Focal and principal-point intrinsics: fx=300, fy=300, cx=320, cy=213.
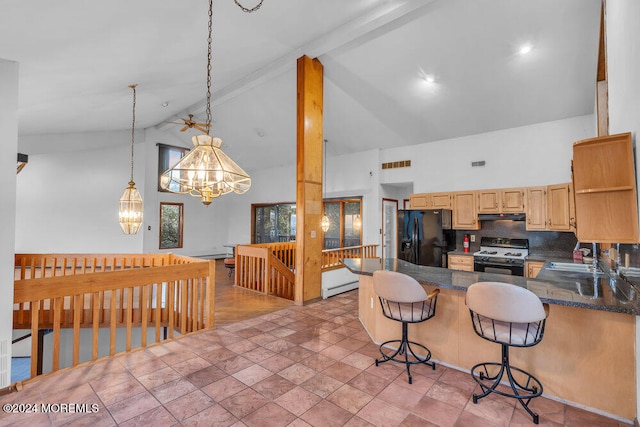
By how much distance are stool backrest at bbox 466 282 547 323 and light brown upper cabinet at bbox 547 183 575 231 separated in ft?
11.1

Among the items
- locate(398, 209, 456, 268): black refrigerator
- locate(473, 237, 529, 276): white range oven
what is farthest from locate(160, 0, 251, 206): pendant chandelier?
locate(473, 237, 529, 276): white range oven

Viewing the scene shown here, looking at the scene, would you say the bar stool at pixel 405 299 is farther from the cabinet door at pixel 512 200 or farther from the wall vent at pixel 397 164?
the wall vent at pixel 397 164

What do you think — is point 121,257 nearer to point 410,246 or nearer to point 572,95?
point 410,246

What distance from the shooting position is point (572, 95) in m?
4.56


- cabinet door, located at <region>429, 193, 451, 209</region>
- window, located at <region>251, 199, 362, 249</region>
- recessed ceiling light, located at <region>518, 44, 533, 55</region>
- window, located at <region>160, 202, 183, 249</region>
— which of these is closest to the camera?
recessed ceiling light, located at <region>518, 44, 533, 55</region>

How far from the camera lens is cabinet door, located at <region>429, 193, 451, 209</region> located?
593cm

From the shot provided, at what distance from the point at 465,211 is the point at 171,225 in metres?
8.45

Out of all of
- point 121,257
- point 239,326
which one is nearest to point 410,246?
point 239,326

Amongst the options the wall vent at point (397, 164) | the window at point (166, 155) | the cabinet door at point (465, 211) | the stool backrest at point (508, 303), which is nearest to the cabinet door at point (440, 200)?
the cabinet door at point (465, 211)

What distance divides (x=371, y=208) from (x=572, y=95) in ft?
13.7

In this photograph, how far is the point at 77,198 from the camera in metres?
7.96

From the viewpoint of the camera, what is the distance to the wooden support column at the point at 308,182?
4.92 meters

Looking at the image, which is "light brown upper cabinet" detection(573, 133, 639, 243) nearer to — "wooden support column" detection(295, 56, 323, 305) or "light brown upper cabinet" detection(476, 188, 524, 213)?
"light brown upper cabinet" detection(476, 188, 524, 213)

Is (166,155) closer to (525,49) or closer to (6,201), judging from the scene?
(6,201)
